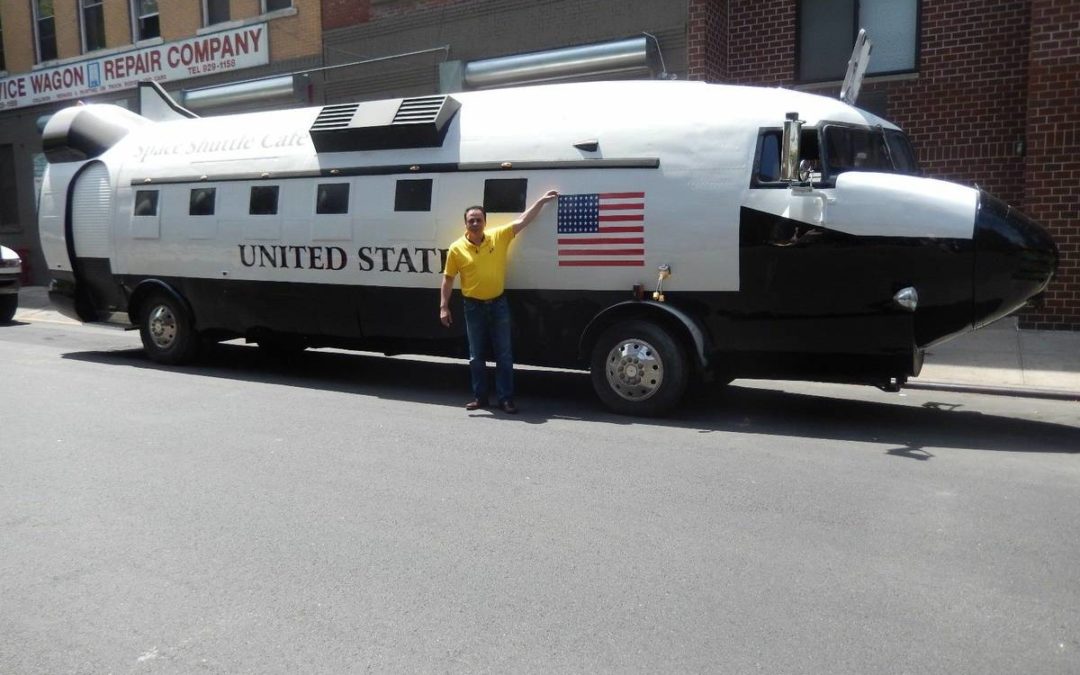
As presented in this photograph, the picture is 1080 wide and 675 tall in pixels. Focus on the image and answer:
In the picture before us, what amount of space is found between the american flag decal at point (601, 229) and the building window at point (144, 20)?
58.0 feet

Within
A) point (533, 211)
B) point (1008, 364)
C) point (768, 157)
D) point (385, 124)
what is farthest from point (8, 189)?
point (1008, 364)

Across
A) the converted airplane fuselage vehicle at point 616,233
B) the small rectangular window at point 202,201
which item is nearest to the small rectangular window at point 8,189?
the converted airplane fuselage vehicle at point 616,233

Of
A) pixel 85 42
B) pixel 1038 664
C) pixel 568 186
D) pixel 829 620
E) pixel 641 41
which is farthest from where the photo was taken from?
pixel 85 42

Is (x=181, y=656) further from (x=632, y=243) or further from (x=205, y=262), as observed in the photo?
(x=205, y=262)

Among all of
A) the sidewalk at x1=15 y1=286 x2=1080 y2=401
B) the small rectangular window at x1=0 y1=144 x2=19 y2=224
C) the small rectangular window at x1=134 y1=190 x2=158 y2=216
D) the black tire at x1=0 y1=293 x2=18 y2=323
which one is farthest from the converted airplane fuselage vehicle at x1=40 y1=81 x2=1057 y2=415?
the small rectangular window at x1=0 y1=144 x2=19 y2=224

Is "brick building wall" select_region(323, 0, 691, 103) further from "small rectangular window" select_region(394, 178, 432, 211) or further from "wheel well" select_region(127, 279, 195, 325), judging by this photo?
"wheel well" select_region(127, 279, 195, 325)

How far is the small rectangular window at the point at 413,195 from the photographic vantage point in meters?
9.23

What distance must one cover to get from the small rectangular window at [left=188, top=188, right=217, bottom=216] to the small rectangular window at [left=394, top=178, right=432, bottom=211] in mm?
2672

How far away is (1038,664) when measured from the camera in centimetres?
365

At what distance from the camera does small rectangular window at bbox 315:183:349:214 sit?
9.75 metres

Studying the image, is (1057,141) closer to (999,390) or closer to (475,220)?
(999,390)

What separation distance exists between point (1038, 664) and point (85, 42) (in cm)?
2543

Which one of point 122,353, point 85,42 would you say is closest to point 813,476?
point 122,353

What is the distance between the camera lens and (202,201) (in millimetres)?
10953
